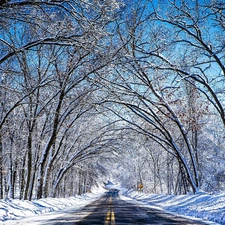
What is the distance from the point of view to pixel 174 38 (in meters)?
15.1

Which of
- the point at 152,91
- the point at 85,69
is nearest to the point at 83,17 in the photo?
the point at 85,69

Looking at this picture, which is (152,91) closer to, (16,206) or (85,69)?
(85,69)

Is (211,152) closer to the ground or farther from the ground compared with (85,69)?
closer to the ground

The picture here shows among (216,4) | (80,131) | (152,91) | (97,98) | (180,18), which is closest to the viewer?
(216,4)

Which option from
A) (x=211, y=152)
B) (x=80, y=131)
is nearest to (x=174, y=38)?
(x=80, y=131)

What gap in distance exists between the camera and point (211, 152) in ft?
123

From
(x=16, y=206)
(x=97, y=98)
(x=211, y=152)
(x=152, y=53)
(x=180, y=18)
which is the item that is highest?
(x=180, y=18)

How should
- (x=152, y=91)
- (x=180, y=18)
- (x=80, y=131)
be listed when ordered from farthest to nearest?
(x=80, y=131), (x=152, y=91), (x=180, y=18)

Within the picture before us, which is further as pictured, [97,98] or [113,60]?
[97,98]

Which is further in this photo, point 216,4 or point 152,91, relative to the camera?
point 152,91

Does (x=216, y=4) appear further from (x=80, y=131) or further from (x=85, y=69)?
(x=80, y=131)

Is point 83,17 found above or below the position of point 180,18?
below

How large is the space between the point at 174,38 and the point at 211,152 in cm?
2607

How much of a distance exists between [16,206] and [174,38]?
1133cm
